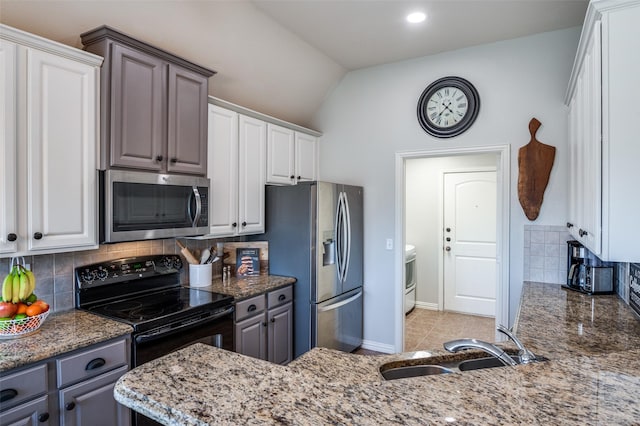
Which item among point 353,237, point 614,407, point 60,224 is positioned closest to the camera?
point 614,407

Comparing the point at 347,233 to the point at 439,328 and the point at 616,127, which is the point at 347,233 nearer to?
the point at 439,328

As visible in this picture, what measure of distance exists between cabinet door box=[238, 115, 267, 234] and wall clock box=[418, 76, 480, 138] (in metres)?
1.55

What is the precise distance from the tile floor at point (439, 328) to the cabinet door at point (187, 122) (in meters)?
2.50

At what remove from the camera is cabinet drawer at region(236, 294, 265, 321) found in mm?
2750

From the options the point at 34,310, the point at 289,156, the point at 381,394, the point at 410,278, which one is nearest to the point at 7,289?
the point at 34,310

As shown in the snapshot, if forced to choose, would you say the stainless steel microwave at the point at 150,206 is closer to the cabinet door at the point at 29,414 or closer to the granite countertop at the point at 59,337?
the granite countertop at the point at 59,337

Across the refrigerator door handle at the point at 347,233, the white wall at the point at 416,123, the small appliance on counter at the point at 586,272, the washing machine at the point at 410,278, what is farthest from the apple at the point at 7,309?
the washing machine at the point at 410,278

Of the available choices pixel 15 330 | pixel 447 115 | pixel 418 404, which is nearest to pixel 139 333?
pixel 15 330

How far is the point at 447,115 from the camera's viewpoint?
11.6 feet

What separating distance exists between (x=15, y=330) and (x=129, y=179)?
91 centimetres

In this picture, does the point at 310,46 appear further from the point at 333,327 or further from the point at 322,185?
the point at 333,327

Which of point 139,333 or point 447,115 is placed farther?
point 447,115

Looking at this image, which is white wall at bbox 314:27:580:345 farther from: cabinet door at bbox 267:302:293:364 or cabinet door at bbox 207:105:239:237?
cabinet door at bbox 207:105:239:237

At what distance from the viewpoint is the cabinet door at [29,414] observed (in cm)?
154
